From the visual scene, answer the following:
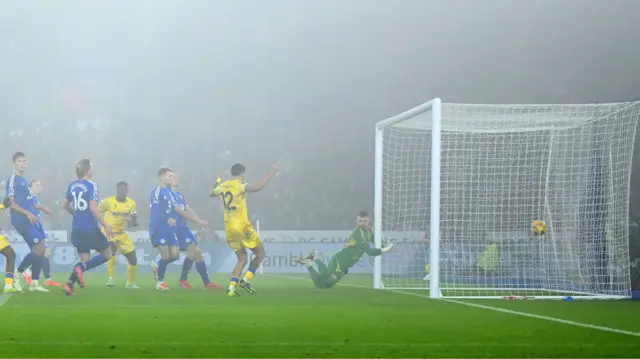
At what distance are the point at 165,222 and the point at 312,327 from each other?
5.21 m

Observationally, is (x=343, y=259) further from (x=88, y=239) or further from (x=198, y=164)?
(x=198, y=164)

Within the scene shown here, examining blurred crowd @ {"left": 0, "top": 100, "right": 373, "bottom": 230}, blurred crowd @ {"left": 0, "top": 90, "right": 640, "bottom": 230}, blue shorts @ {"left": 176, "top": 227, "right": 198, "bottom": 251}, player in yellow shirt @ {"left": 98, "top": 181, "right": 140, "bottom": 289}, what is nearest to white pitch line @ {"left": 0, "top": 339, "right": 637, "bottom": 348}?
blue shorts @ {"left": 176, "top": 227, "right": 198, "bottom": 251}

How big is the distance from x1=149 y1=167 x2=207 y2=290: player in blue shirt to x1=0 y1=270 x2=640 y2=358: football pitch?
1692 millimetres

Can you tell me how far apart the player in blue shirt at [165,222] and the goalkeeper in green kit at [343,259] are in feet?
4.84

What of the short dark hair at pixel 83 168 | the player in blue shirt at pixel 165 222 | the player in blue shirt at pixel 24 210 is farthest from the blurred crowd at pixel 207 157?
the short dark hair at pixel 83 168

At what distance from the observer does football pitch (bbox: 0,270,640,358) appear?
5094mm

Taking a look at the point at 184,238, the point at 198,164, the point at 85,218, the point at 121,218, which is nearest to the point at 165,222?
the point at 184,238

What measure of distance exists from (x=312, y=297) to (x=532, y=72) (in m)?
20.1

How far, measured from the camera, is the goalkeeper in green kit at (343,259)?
11.4 m

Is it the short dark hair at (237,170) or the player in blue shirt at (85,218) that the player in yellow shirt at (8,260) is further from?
the short dark hair at (237,170)

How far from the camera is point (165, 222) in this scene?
1123 centimetres

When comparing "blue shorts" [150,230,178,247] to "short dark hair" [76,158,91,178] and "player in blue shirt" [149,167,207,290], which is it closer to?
"player in blue shirt" [149,167,207,290]

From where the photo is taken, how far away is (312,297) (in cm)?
973

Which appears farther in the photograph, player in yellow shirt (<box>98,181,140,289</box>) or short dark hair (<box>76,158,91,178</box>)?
player in yellow shirt (<box>98,181,140,289</box>)
